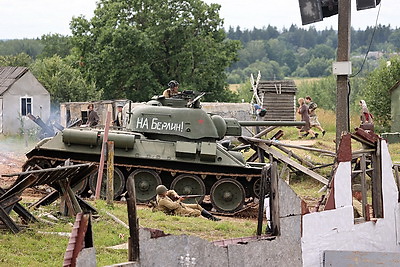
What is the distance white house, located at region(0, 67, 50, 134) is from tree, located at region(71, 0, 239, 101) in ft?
17.6

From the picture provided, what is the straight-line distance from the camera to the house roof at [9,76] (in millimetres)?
43000

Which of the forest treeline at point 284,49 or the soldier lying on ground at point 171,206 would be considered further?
the forest treeline at point 284,49

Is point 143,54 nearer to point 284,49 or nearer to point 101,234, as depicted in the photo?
point 101,234

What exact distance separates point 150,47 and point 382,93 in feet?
44.4

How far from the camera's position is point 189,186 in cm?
1981

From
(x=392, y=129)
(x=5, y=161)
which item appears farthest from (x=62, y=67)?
(x=5, y=161)

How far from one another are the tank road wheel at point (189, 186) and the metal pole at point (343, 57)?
5.44 meters

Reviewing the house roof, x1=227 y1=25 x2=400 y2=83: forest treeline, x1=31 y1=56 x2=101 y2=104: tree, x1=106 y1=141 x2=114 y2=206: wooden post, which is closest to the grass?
x1=106 y1=141 x2=114 y2=206: wooden post

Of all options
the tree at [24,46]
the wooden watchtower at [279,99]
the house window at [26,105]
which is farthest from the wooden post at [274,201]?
the tree at [24,46]

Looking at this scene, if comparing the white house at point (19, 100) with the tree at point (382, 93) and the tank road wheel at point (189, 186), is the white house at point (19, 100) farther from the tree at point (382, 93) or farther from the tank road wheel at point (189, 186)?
the tank road wheel at point (189, 186)

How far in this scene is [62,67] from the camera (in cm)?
5391

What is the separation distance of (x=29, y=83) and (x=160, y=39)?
8.67m

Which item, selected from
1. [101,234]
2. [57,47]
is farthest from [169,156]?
[57,47]

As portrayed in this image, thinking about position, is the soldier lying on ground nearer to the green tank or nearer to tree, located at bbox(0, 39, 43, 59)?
the green tank
